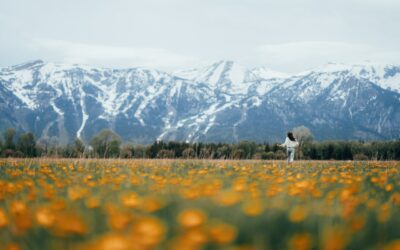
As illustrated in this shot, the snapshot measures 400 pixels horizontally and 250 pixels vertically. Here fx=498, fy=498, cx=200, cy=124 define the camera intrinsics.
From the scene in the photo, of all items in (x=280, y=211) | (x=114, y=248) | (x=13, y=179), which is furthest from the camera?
(x=13, y=179)

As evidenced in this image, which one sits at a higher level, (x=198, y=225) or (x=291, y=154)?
(x=198, y=225)

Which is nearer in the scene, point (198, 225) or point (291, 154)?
point (198, 225)

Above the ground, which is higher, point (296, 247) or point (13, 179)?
point (296, 247)

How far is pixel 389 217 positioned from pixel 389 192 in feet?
12.1

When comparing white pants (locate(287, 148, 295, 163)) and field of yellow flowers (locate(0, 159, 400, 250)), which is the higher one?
field of yellow flowers (locate(0, 159, 400, 250))

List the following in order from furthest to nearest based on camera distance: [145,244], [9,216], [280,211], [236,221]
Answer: [9,216]
[280,211]
[236,221]
[145,244]

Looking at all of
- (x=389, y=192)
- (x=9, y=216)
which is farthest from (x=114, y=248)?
(x=389, y=192)

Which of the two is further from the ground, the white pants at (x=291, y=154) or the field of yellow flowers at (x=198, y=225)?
the field of yellow flowers at (x=198, y=225)

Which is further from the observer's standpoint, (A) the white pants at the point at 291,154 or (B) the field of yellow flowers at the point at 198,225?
(A) the white pants at the point at 291,154

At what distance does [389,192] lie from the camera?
900 centimetres

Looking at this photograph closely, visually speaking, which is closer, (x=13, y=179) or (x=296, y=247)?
(x=296, y=247)

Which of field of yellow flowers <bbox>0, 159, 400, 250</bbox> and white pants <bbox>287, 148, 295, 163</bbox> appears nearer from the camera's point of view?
field of yellow flowers <bbox>0, 159, 400, 250</bbox>

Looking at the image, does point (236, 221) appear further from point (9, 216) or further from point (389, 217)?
point (9, 216)

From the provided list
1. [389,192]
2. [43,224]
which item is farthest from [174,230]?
[389,192]
